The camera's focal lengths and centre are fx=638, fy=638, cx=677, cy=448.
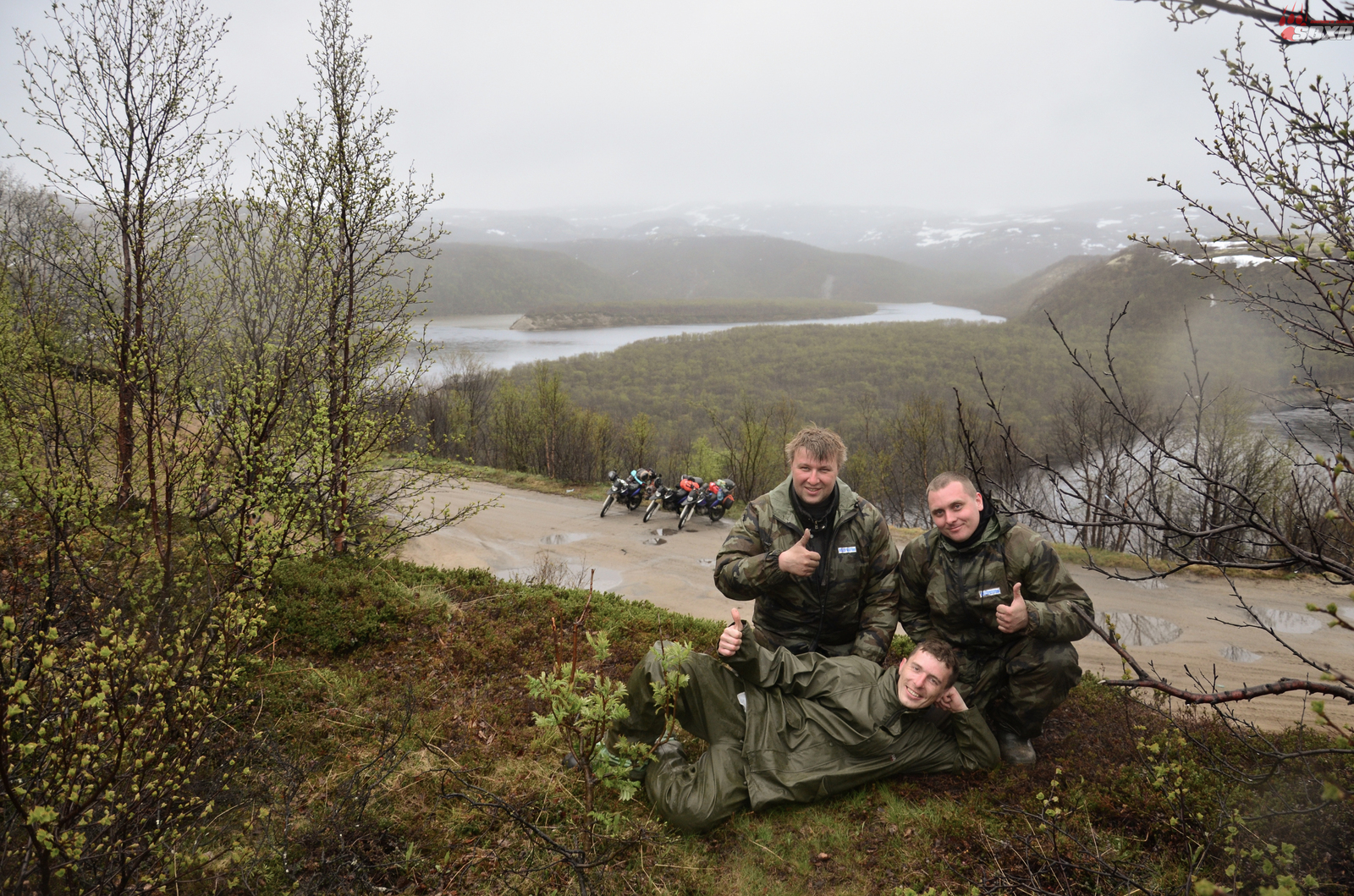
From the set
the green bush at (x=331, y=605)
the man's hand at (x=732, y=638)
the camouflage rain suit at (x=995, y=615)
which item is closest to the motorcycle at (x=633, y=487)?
the green bush at (x=331, y=605)

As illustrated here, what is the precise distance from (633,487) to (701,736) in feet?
37.7

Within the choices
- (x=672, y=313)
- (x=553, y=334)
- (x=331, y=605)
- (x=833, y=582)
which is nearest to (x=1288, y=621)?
(x=833, y=582)

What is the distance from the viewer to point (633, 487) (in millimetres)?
15297

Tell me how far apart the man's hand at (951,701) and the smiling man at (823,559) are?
541 millimetres

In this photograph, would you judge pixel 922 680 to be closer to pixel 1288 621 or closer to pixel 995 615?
pixel 995 615

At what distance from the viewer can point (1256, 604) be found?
29.5 ft

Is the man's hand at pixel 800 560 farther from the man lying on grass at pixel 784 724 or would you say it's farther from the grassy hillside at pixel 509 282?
the grassy hillside at pixel 509 282

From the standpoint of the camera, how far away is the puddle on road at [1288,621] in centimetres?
841

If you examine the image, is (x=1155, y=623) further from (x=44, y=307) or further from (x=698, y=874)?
(x=44, y=307)

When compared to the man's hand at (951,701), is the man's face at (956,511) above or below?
above

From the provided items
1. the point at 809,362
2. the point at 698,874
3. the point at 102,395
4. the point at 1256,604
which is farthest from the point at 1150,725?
the point at 809,362

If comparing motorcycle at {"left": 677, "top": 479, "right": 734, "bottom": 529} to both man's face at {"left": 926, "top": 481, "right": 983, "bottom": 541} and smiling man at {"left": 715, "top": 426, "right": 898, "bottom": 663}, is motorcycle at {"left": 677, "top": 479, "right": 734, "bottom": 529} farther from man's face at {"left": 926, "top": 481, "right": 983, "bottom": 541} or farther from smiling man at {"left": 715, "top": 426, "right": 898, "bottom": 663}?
man's face at {"left": 926, "top": 481, "right": 983, "bottom": 541}

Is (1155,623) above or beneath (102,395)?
beneath

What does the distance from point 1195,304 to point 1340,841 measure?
214ft
